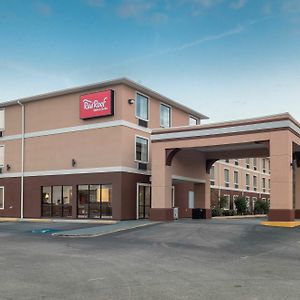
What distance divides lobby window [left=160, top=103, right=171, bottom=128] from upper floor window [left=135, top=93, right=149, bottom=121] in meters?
2.06

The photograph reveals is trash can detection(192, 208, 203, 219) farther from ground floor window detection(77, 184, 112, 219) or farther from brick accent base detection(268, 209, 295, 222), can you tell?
brick accent base detection(268, 209, 295, 222)

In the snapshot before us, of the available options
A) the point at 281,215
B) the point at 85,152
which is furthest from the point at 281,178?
the point at 85,152

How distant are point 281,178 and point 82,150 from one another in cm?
1404

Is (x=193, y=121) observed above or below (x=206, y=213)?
above

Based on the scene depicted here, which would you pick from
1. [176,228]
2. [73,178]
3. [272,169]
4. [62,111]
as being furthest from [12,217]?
[272,169]

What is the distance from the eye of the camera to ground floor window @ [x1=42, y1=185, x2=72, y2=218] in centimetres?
3356

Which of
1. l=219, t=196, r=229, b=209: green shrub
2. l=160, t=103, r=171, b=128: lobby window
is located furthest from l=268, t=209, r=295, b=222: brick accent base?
l=219, t=196, r=229, b=209: green shrub

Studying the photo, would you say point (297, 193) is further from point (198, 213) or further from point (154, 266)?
point (154, 266)

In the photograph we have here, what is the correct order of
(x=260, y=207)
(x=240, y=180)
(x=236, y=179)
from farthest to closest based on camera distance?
1. (x=240, y=180)
2. (x=236, y=179)
3. (x=260, y=207)

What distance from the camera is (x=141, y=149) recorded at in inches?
1299

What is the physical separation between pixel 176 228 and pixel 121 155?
27.0 feet

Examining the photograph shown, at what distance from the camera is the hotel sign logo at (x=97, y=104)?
103ft

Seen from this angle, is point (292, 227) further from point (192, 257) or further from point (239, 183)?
point (239, 183)

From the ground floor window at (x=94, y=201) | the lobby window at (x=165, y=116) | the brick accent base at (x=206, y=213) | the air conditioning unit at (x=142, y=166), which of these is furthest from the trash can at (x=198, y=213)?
the ground floor window at (x=94, y=201)
